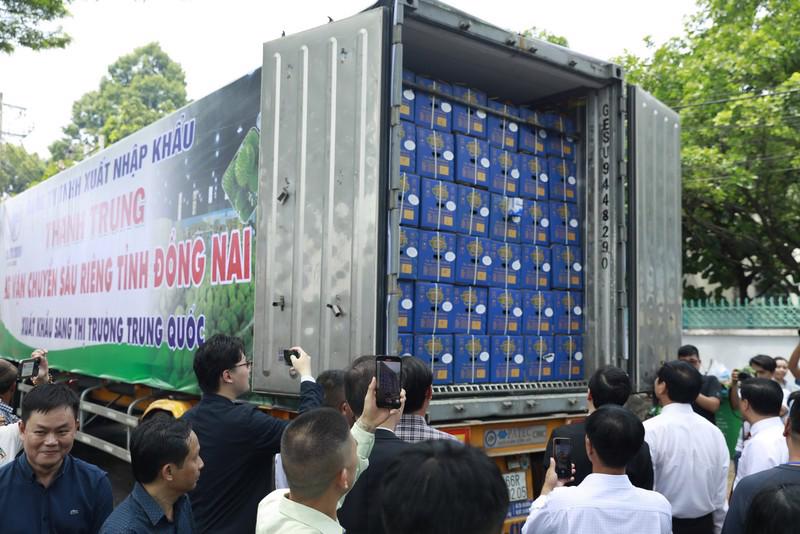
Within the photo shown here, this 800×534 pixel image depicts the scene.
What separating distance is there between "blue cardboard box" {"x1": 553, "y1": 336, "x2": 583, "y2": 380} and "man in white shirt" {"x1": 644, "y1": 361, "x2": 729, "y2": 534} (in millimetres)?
1803

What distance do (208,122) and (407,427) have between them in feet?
11.4

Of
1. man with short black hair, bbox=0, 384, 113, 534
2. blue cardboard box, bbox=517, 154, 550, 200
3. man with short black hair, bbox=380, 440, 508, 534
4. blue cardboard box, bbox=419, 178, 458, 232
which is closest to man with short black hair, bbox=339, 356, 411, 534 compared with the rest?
man with short black hair, bbox=0, 384, 113, 534

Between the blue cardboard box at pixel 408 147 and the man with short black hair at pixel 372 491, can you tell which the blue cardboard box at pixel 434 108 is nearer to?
the blue cardboard box at pixel 408 147

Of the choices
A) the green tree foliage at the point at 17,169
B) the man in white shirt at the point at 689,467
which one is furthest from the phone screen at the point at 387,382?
the green tree foliage at the point at 17,169

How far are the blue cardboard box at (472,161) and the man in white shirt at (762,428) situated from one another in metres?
2.14

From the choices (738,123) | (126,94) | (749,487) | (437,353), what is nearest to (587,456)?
(749,487)

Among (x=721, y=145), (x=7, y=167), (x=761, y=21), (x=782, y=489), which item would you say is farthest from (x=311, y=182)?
(x=7, y=167)

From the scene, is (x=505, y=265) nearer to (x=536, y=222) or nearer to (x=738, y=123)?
(x=536, y=222)

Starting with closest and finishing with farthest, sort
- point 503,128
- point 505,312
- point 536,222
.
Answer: point 505,312, point 503,128, point 536,222

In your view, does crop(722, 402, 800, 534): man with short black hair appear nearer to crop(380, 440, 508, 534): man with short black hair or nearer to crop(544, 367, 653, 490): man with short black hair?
crop(544, 367, 653, 490): man with short black hair

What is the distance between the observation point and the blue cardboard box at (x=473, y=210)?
4953 mm

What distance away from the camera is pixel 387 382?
2432 mm

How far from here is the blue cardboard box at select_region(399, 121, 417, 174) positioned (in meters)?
4.67

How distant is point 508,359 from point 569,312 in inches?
27.9
